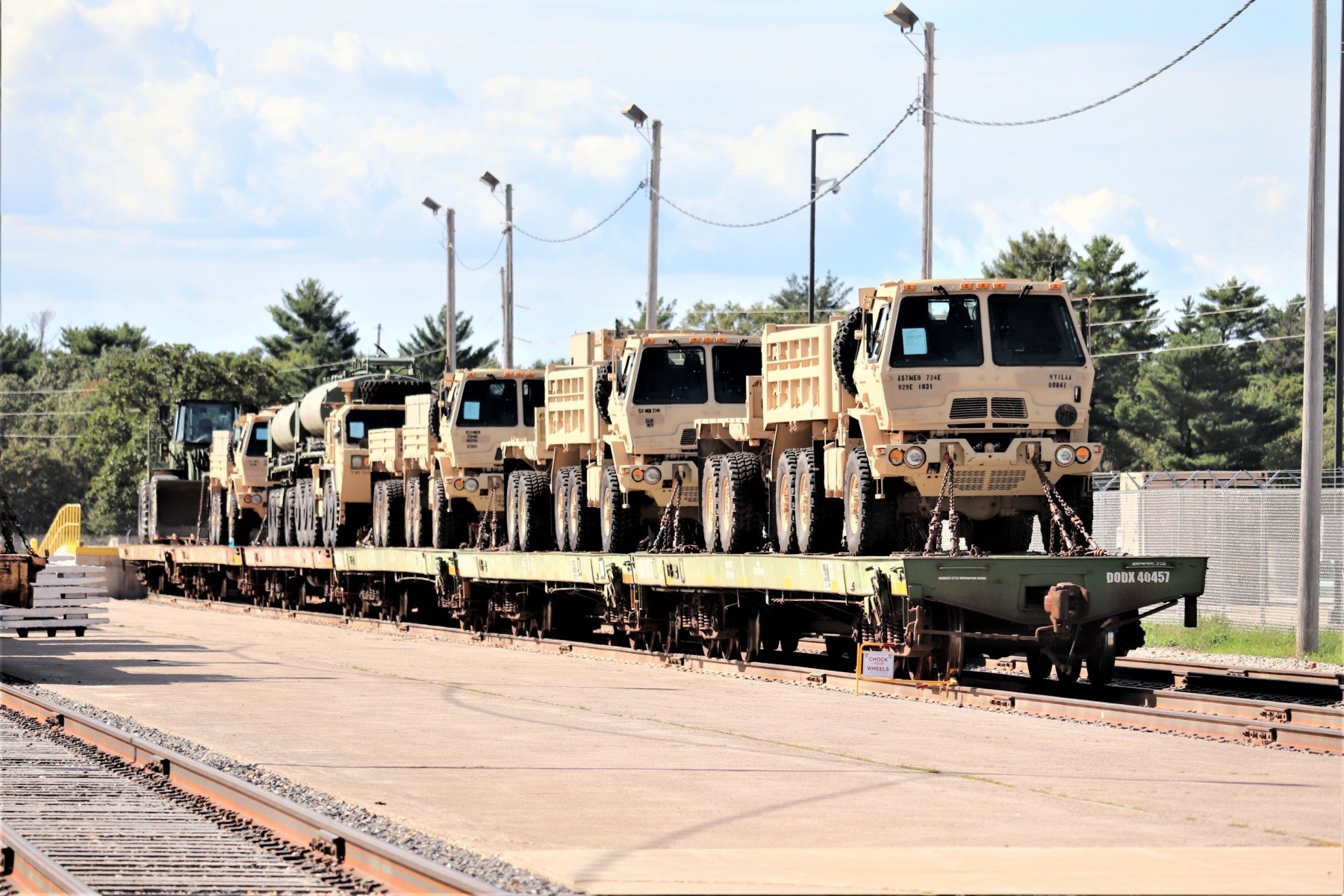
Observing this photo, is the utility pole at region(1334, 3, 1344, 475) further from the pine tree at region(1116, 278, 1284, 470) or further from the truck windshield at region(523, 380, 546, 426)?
the pine tree at region(1116, 278, 1284, 470)

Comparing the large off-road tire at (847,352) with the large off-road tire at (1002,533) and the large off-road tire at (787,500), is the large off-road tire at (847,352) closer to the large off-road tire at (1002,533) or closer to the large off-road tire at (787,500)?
the large off-road tire at (787,500)

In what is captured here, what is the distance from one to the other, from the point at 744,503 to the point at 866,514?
2.72 metres

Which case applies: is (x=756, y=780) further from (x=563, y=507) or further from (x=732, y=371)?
(x=563, y=507)

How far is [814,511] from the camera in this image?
1903 centimetres

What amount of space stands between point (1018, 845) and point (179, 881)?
3.82 m

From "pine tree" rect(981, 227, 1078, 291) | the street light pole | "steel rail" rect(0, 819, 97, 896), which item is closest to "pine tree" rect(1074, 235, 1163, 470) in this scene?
"pine tree" rect(981, 227, 1078, 291)

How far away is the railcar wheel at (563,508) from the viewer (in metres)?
25.6

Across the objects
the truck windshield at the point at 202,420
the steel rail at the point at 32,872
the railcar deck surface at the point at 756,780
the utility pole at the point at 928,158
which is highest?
the utility pole at the point at 928,158

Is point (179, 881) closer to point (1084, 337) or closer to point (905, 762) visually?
point (905, 762)

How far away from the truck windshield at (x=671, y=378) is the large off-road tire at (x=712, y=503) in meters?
1.60

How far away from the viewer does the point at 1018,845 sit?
9.37 m

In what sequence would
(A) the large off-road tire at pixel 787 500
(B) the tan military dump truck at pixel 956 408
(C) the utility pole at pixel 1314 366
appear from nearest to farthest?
(B) the tan military dump truck at pixel 956 408 < (A) the large off-road tire at pixel 787 500 < (C) the utility pole at pixel 1314 366

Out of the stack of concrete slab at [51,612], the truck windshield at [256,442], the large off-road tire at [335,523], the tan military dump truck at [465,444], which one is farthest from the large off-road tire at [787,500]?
the truck windshield at [256,442]

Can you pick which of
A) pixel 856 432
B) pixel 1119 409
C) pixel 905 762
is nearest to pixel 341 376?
pixel 856 432
